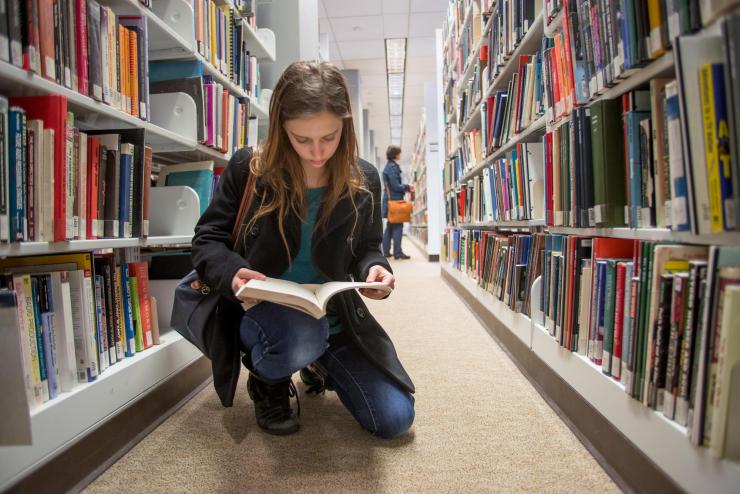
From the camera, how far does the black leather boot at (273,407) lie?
3.60 ft

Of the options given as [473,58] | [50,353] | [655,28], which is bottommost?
[50,353]

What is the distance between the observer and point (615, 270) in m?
0.93

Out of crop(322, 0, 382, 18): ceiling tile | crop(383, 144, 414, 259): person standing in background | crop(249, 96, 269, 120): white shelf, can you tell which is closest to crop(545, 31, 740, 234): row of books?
crop(249, 96, 269, 120): white shelf

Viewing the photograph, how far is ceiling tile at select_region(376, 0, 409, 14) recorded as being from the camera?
494 centimetres

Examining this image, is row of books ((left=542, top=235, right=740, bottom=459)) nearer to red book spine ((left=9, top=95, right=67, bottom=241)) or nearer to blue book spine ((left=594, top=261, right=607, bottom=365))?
blue book spine ((left=594, top=261, right=607, bottom=365))

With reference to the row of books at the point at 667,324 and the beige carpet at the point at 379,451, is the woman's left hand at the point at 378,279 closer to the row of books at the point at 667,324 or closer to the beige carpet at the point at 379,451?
the beige carpet at the point at 379,451

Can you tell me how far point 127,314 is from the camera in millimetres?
1165

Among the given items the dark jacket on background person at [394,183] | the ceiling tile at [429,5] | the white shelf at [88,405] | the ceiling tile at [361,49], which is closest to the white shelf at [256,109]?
the white shelf at [88,405]

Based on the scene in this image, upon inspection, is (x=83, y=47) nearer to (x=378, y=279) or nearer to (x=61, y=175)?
(x=61, y=175)

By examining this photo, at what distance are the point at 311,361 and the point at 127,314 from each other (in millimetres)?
505

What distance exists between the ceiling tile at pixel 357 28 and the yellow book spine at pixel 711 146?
523 cm

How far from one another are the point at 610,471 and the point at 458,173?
255 cm

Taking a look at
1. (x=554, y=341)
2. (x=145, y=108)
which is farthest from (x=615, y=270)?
(x=145, y=108)

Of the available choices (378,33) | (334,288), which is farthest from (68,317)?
(378,33)
